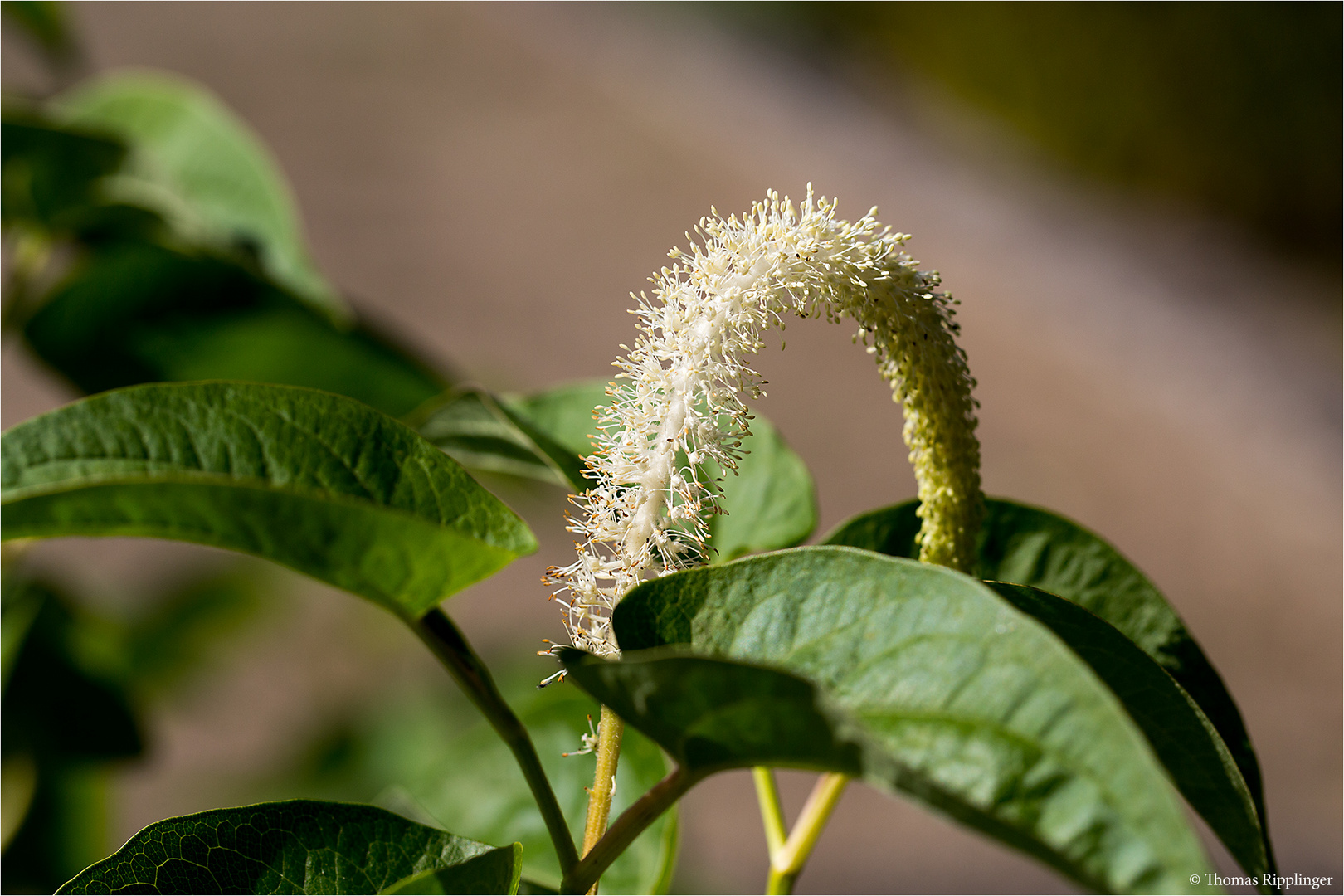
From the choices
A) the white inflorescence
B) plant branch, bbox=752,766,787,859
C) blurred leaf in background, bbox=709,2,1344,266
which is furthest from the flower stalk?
blurred leaf in background, bbox=709,2,1344,266

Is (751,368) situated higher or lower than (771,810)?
higher

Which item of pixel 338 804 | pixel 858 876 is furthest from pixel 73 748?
Answer: pixel 858 876

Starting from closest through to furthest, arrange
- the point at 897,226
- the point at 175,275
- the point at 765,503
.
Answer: the point at 765,503 < the point at 175,275 < the point at 897,226

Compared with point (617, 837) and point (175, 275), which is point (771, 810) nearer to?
point (617, 837)

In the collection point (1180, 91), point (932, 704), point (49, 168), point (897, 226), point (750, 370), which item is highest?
point (1180, 91)

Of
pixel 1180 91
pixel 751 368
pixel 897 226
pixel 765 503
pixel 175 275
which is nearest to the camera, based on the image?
pixel 751 368

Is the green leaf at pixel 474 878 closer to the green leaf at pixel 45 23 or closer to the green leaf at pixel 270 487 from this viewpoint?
the green leaf at pixel 270 487

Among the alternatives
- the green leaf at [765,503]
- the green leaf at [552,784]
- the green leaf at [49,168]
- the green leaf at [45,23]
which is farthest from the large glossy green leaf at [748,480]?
the green leaf at [45,23]

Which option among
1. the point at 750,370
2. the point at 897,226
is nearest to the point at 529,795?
the point at 750,370
